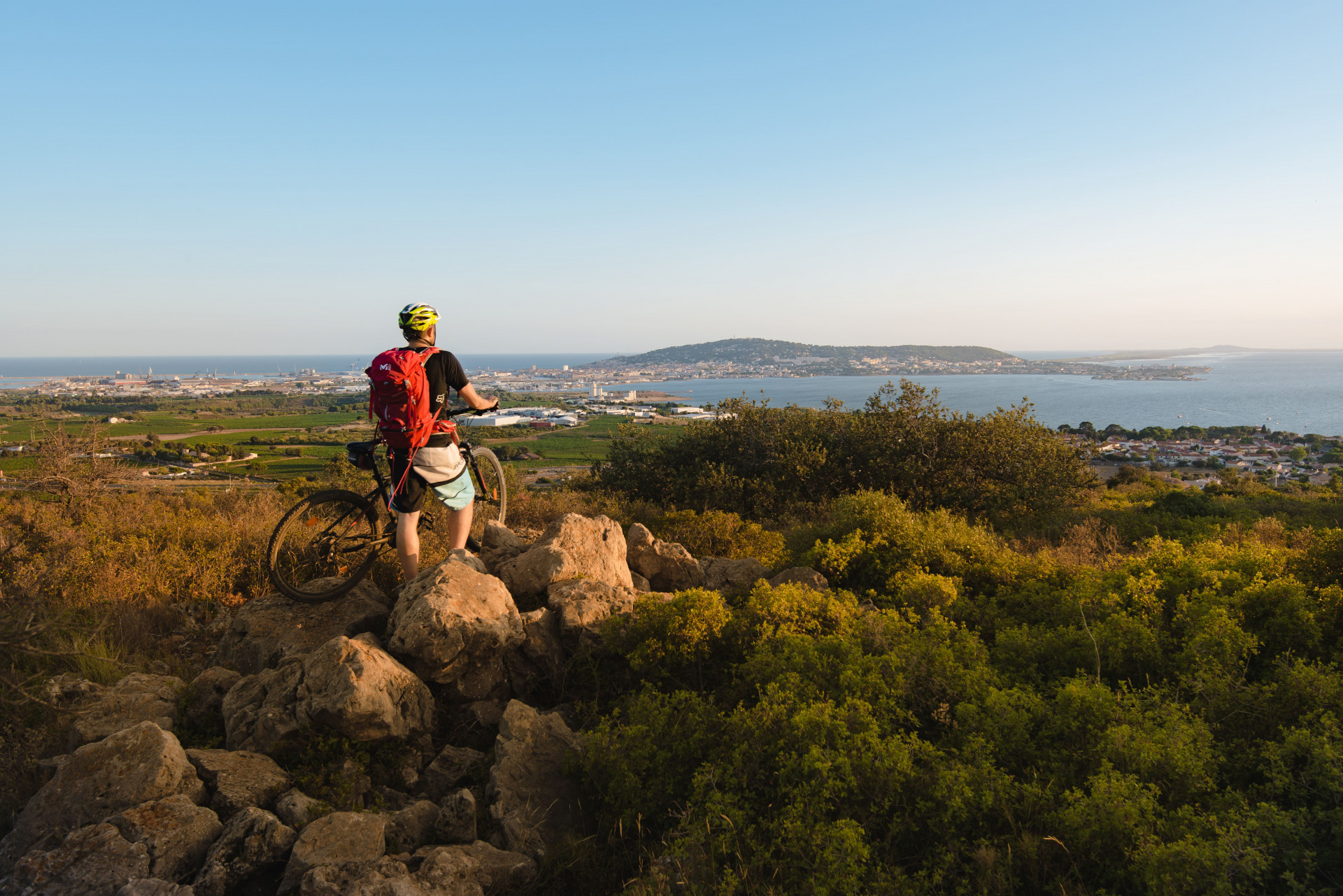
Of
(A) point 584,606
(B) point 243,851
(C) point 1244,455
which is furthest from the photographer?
(C) point 1244,455

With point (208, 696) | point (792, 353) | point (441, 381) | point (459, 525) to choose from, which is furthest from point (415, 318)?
point (792, 353)

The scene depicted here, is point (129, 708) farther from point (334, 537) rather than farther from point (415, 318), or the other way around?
point (415, 318)

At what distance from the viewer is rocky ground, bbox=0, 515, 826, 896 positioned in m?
2.87

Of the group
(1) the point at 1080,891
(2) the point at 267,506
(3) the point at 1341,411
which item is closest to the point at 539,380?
(3) the point at 1341,411

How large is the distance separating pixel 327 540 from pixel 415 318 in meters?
2.28

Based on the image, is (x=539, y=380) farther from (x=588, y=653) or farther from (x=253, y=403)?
(x=588, y=653)

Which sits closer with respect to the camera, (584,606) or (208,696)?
(208,696)

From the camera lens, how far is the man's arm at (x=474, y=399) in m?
6.07

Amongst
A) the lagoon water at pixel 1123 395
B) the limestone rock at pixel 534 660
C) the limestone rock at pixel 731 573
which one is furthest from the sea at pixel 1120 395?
the limestone rock at pixel 534 660

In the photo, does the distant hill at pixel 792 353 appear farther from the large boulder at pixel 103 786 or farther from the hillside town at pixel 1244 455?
the large boulder at pixel 103 786

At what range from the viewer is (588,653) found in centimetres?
506

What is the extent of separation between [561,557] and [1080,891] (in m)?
4.23

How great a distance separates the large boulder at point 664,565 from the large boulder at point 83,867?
4864mm

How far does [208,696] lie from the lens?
14.4 feet
